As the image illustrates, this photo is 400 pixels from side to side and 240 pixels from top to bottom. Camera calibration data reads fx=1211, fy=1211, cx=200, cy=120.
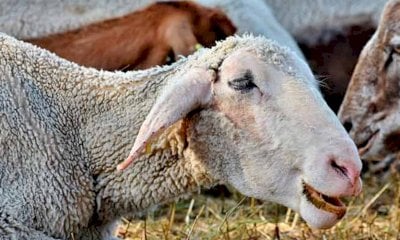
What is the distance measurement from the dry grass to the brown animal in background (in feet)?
2.66

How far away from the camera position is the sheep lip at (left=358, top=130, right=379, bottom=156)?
5.93 metres

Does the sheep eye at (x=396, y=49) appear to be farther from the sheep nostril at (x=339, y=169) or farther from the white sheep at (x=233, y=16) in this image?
the sheep nostril at (x=339, y=169)

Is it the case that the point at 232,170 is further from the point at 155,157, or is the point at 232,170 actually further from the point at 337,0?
the point at 337,0

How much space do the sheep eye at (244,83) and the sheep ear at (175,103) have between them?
0.25 ft

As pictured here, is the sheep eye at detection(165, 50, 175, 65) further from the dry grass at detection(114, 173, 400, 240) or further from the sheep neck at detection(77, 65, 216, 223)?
the sheep neck at detection(77, 65, 216, 223)

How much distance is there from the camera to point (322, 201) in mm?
3607

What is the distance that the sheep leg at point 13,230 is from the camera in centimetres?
373

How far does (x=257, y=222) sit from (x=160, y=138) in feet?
4.60

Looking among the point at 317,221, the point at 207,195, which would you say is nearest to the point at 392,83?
the point at 207,195

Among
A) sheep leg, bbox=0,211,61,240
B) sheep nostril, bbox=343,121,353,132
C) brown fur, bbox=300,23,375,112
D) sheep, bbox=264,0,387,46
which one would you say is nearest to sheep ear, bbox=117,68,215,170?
sheep leg, bbox=0,211,61,240

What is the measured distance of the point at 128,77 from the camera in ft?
13.3

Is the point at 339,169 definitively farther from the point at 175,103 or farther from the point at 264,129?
the point at 175,103

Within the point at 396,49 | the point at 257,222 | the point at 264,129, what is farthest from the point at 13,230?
the point at 396,49

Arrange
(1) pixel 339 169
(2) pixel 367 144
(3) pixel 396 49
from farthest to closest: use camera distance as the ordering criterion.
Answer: (3) pixel 396 49 → (2) pixel 367 144 → (1) pixel 339 169
